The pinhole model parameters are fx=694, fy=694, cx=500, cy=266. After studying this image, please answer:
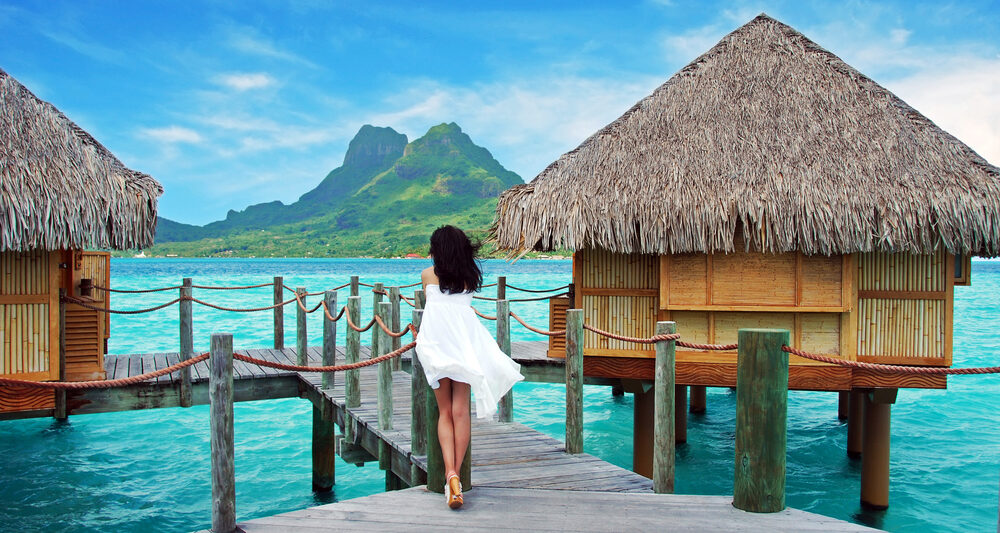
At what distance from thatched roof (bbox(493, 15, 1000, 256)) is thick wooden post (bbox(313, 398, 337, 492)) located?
359 cm

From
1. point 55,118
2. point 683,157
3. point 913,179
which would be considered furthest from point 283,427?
point 913,179

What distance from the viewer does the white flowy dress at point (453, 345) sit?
13.2ft

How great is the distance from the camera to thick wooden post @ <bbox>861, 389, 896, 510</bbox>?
8336 millimetres

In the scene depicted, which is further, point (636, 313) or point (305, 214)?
point (305, 214)

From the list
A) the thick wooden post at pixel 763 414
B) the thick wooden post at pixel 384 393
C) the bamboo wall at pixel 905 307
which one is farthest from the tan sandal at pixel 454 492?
the bamboo wall at pixel 905 307

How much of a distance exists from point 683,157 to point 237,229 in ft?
469

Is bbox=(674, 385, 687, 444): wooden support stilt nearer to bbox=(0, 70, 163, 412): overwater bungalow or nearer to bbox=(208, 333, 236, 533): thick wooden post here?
bbox=(0, 70, 163, 412): overwater bungalow

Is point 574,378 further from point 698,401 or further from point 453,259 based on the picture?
point 698,401

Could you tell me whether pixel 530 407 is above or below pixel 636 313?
below

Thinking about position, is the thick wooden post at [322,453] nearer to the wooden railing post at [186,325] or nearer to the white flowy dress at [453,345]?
the wooden railing post at [186,325]

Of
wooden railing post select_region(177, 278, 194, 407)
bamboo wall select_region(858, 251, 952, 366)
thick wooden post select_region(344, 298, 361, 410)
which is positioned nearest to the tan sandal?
thick wooden post select_region(344, 298, 361, 410)

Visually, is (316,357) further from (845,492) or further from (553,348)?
A: (845,492)

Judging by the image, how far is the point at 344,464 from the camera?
11672mm

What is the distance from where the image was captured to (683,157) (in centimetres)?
858
